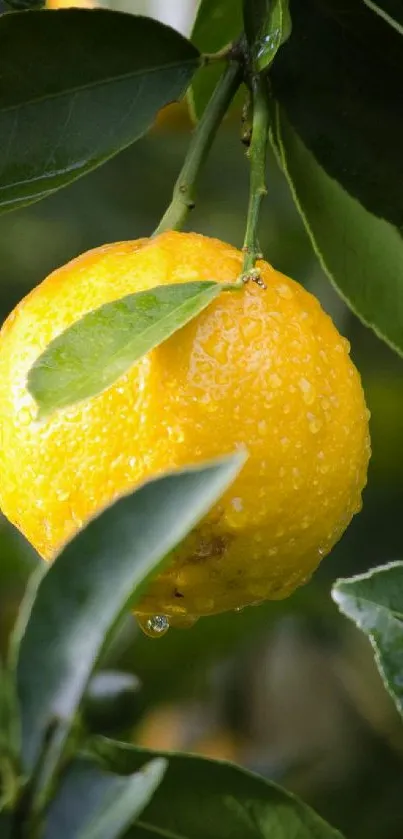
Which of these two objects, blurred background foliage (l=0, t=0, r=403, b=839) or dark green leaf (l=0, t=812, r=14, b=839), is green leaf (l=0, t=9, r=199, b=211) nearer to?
dark green leaf (l=0, t=812, r=14, b=839)

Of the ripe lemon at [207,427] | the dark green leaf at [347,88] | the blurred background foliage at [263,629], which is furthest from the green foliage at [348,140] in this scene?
the blurred background foliage at [263,629]

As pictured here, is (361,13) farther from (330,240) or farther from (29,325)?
(29,325)

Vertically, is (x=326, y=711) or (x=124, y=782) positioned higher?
(x=124, y=782)

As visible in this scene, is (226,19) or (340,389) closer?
(340,389)

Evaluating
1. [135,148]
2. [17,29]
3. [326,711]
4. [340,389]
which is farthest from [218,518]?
[135,148]

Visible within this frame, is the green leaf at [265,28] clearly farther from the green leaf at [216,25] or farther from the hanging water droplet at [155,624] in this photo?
the hanging water droplet at [155,624]
